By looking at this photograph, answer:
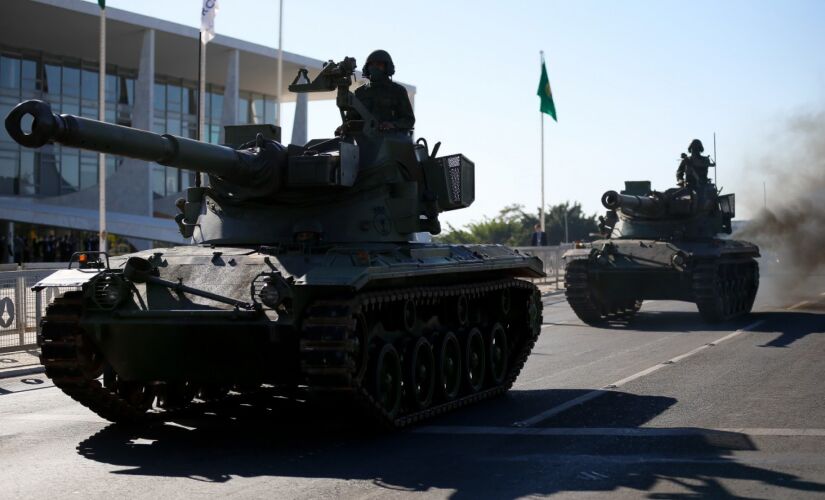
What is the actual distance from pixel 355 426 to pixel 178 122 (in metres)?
48.2

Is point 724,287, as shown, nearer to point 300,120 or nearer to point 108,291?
point 108,291

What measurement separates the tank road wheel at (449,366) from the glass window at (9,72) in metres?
41.3

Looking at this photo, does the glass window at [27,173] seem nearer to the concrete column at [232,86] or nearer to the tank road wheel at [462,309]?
the concrete column at [232,86]

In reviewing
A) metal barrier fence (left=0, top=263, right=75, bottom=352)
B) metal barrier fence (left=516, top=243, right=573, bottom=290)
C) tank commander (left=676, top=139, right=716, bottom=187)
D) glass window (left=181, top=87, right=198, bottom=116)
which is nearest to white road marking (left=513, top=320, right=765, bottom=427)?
tank commander (left=676, top=139, right=716, bottom=187)

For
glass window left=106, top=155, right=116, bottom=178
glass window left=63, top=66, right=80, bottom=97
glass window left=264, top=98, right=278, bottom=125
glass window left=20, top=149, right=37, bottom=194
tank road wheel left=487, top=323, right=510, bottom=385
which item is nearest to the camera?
tank road wheel left=487, top=323, right=510, bottom=385

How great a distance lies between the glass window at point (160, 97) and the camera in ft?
184

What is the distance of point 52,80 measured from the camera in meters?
50.8

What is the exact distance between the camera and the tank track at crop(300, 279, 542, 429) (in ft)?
31.4

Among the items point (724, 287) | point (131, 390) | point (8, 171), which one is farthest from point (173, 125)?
point (131, 390)

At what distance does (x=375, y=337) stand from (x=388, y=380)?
437mm

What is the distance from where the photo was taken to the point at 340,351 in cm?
954

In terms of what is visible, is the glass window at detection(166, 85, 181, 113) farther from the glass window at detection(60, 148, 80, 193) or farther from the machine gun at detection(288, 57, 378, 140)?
the machine gun at detection(288, 57, 378, 140)

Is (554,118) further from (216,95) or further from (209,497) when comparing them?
(209,497)

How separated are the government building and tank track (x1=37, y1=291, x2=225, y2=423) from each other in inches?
1219
